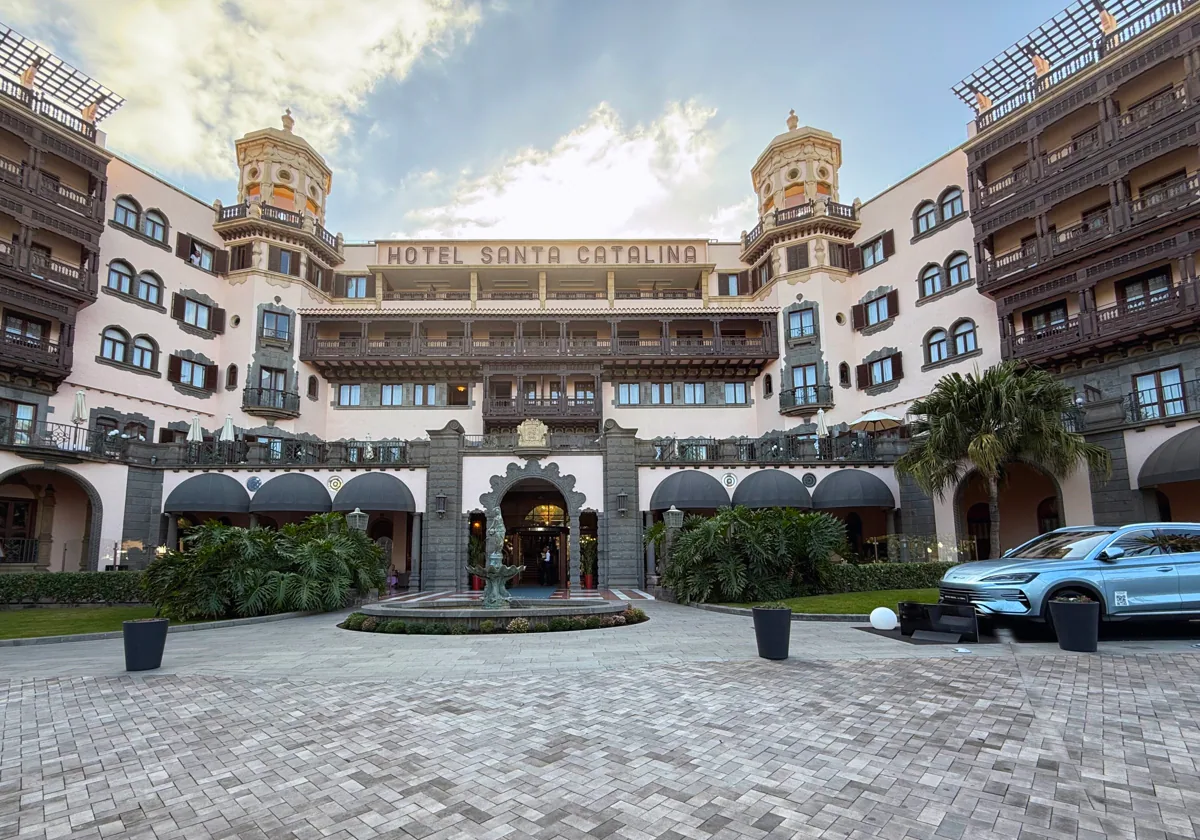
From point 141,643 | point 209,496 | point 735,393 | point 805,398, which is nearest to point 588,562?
point 735,393

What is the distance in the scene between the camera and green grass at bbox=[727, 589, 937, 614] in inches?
659

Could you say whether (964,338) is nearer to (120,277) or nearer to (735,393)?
(735,393)

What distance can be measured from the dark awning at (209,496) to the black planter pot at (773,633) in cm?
2577

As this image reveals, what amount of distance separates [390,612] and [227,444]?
20.1 metres

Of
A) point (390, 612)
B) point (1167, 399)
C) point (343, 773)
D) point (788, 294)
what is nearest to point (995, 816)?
point (343, 773)

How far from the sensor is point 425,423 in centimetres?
3791

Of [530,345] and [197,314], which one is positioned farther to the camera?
[530,345]

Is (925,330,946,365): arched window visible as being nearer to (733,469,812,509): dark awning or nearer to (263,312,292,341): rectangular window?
(733,469,812,509): dark awning

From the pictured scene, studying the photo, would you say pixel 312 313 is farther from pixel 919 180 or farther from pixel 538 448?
pixel 919 180

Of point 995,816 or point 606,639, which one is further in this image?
point 606,639

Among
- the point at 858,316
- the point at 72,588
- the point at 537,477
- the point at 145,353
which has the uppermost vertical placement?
the point at 858,316

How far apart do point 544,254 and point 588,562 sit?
2087 centimetres

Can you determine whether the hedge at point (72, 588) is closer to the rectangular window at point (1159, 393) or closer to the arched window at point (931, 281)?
the rectangular window at point (1159, 393)

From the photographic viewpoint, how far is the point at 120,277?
3241 cm
